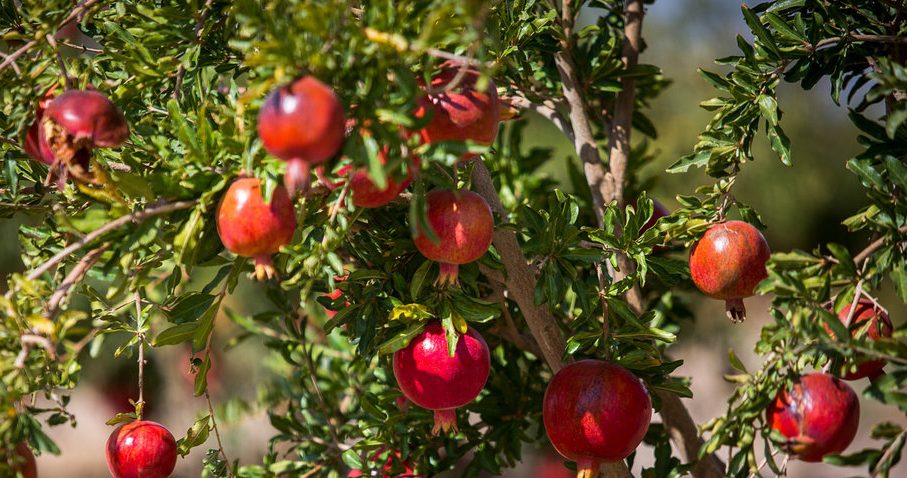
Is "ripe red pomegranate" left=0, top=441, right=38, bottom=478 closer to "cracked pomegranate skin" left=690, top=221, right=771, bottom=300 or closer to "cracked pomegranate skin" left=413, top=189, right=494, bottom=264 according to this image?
"cracked pomegranate skin" left=413, top=189, right=494, bottom=264

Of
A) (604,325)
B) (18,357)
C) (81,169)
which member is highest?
(81,169)

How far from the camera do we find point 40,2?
82cm

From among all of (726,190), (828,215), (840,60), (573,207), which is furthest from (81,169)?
(828,215)

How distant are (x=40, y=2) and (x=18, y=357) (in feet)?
1.17

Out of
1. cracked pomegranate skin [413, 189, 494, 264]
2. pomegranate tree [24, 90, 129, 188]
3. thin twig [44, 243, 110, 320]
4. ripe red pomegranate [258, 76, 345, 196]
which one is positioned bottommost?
thin twig [44, 243, 110, 320]

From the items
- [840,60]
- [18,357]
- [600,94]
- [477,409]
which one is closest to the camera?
[18,357]

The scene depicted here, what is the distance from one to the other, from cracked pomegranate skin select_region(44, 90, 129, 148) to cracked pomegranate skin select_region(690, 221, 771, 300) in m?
0.66

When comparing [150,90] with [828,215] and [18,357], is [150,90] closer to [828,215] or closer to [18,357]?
[18,357]

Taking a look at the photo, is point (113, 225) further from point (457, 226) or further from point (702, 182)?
point (702, 182)

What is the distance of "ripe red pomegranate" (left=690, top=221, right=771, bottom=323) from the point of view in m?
0.93

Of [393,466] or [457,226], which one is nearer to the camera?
[457,226]

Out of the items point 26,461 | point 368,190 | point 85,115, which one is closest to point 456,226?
point 368,190

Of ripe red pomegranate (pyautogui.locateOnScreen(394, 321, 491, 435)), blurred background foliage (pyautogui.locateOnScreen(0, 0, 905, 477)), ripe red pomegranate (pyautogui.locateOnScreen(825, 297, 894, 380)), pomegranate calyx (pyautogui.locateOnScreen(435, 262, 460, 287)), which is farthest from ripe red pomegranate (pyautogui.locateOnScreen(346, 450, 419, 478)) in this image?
blurred background foliage (pyautogui.locateOnScreen(0, 0, 905, 477))

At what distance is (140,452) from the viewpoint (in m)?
0.92
